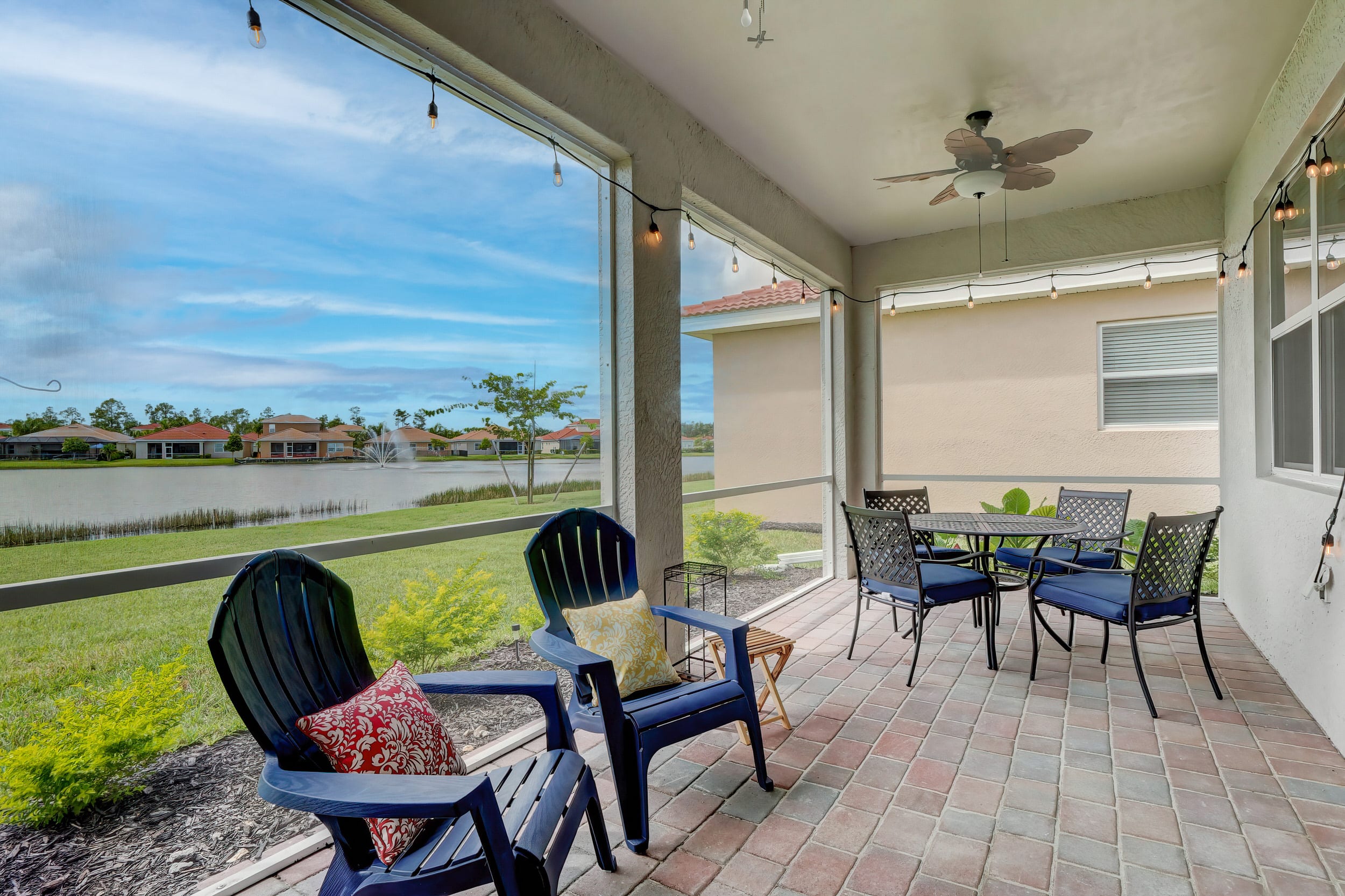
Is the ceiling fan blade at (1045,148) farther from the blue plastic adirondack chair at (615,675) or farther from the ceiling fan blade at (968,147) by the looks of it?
the blue plastic adirondack chair at (615,675)

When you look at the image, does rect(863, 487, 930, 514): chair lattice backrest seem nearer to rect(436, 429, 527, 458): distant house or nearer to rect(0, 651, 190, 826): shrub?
rect(436, 429, 527, 458): distant house

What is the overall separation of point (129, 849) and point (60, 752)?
0.34 metres

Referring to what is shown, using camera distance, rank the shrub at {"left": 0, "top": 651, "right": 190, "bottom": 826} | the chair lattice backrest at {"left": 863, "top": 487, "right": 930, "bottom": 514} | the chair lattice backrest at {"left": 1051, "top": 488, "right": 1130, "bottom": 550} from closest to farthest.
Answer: the shrub at {"left": 0, "top": 651, "right": 190, "bottom": 826} < the chair lattice backrest at {"left": 1051, "top": 488, "right": 1130, "bottom": 550} < the chair lattice backrest at {"left": 863, "top": 487, "right": 930, "bottom": 514}

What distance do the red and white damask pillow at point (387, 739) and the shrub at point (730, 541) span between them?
241cm

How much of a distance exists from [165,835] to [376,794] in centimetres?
98

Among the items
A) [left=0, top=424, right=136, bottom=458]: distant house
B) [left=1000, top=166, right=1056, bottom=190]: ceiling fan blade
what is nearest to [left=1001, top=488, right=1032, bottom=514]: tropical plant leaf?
[left=1000, top=166, right=1056, bottom=190]: ceiling fan blade

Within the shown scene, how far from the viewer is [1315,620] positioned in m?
2.84

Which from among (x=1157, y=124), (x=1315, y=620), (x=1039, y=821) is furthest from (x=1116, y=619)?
(x=1157, y=124)

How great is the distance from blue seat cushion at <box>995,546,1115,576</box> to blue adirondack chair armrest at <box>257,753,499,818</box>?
12.3ft

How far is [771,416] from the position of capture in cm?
553

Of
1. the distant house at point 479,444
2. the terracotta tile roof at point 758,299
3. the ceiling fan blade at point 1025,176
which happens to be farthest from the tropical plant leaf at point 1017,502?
the distant house at point 479,444

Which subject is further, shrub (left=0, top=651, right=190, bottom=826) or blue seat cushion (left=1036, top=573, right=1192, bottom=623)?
blue seat cushion (left=1036, top=573, right=1192, bottom=623)

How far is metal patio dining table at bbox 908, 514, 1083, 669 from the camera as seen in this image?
357 cm

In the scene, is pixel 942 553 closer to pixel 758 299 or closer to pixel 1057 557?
pixel 1057 557
